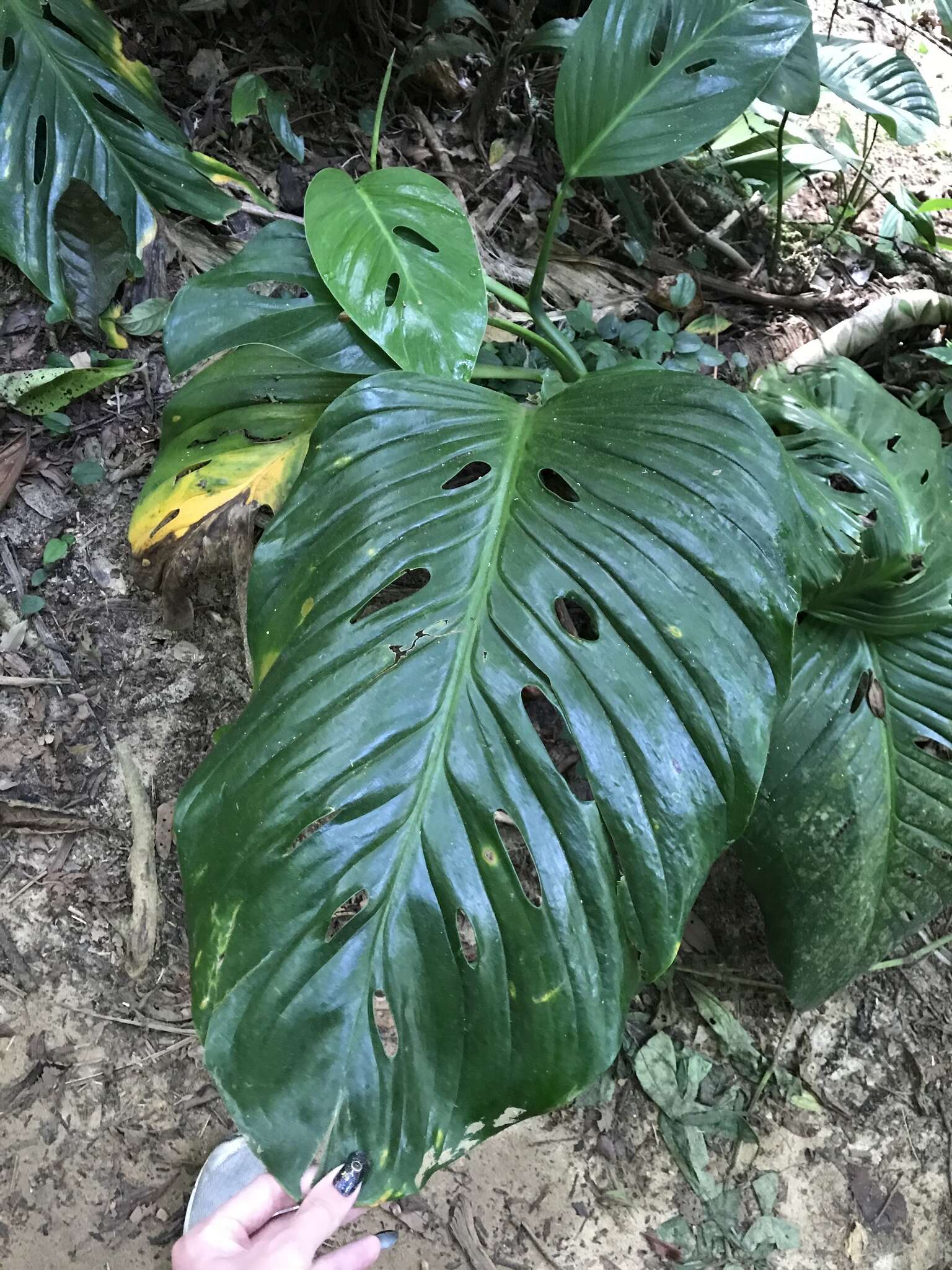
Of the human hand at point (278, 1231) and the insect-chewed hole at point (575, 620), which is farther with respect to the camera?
the insect-chewed hole at point (575, 620)

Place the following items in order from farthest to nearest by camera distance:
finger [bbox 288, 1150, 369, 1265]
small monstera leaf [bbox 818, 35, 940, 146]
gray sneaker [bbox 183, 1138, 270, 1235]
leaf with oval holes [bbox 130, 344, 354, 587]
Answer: small monstera leaf [bbox 818, 35, 940, 146] → leaf with oval holes [bbox 130, 344, 354, 587] → gray sneaker [bbox 183, 1138, 270, 1235] → finger [bbox 288, 1150, 369, 1265]

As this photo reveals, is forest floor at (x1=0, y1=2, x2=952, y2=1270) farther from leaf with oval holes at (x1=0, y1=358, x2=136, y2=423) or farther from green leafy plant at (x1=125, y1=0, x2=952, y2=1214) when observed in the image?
green leafy plant at (x1=125, y1=0, x2=952, y2=1214)

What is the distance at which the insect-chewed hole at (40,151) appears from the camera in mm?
1409

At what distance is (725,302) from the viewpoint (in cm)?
194

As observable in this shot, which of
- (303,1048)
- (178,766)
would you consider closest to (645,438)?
(303,1048)

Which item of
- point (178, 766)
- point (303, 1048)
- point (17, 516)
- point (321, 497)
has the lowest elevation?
point (178, 766)

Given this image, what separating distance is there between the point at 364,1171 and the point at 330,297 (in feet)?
3.95

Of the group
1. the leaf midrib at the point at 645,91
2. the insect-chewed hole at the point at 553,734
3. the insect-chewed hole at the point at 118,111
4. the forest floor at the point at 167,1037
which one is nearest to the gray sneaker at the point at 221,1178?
the forest floor at the point at 167,1037

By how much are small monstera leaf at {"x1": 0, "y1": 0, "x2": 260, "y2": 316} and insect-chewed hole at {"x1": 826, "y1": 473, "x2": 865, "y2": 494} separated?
1185 mm

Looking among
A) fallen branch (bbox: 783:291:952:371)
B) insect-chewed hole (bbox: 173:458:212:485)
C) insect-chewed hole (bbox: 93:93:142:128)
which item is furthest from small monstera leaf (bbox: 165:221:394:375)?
fallen branch (bbox: 783:291:952:371)

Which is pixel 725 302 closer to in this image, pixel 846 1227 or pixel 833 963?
pixel 833 963

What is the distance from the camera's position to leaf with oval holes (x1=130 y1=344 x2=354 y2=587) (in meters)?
1.23

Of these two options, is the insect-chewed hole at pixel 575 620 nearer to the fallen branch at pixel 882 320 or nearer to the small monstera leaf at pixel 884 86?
the fallen branch at pixel 882 320

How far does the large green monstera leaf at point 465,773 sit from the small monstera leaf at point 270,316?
12.9 inches
